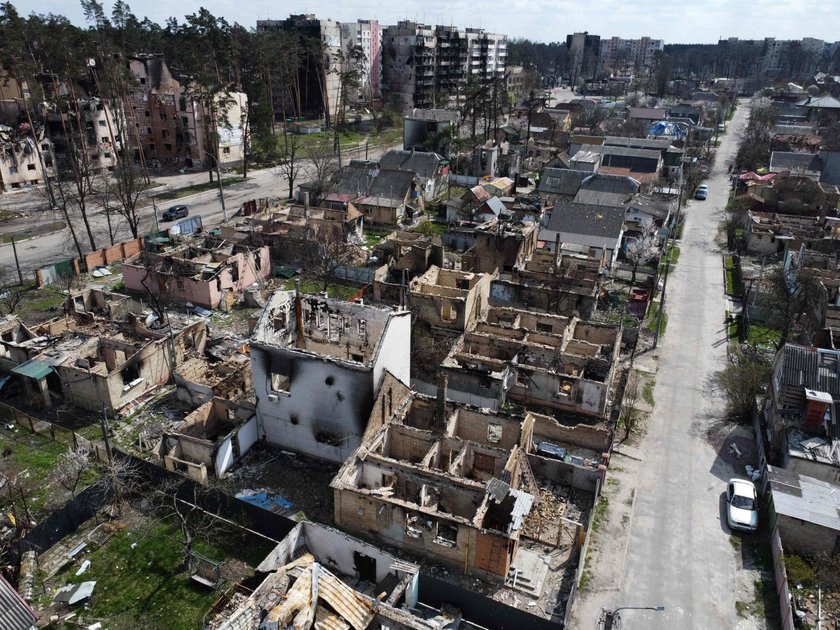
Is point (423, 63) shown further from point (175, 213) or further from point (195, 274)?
point (195, 274)

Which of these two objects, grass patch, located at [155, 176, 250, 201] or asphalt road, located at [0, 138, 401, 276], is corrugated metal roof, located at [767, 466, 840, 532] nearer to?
asphalt road, located at [0, 138, 401, 276]

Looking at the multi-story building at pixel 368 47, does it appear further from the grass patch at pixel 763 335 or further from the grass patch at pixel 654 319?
the grass patch at pixel 763 335

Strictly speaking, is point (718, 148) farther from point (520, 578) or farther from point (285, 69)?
point (520, 578)

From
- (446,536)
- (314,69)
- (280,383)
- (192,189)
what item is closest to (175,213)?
(192,189)

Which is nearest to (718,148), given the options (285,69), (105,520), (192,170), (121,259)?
(285,69)

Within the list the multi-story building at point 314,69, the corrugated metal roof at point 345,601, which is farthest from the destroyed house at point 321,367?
the multi-story building at point 314,69

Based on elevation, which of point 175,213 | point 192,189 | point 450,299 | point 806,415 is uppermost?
point 192,189

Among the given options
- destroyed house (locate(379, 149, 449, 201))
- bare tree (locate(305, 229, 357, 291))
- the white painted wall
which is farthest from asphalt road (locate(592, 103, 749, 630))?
destroyed house (locate(379, 149, 449, 201))
